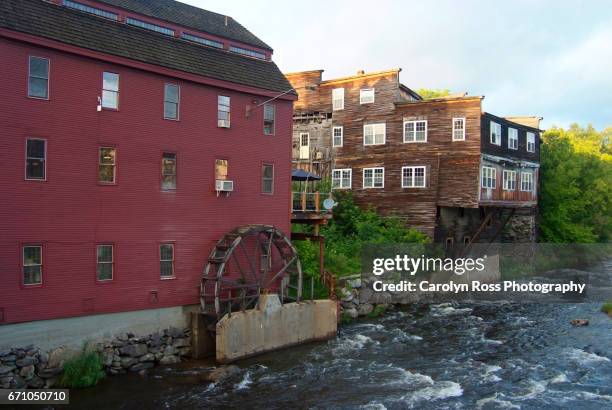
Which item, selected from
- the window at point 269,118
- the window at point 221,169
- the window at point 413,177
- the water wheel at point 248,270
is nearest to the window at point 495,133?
the window at point 413,177

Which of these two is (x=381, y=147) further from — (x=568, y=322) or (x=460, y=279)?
(x=568, y=322)

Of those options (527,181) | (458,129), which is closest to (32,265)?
(458,129)

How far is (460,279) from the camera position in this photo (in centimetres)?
3494

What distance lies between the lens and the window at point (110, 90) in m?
18.1

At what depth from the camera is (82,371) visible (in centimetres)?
1636

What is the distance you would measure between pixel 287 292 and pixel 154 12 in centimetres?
1188

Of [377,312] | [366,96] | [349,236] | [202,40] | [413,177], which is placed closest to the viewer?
[202,40]

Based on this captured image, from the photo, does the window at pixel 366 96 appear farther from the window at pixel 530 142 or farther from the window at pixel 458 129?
the window at pixel 530 142

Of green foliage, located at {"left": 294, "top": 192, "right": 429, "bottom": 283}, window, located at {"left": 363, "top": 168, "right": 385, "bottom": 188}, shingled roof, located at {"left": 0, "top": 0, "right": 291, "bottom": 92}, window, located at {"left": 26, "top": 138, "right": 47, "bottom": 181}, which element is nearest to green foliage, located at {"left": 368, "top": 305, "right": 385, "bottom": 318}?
green foliage, located at {"left": 294, "top": 192, "right": 429, "bottom": 283}

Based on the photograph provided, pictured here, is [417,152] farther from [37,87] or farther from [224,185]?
[37,87]

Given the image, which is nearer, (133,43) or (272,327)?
(133,43)

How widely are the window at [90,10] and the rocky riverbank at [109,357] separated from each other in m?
10.5

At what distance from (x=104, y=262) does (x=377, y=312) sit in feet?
44.9

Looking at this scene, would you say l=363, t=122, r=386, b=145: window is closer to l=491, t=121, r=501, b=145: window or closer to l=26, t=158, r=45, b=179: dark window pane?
l=491, t=121, r=501, b=145: window
